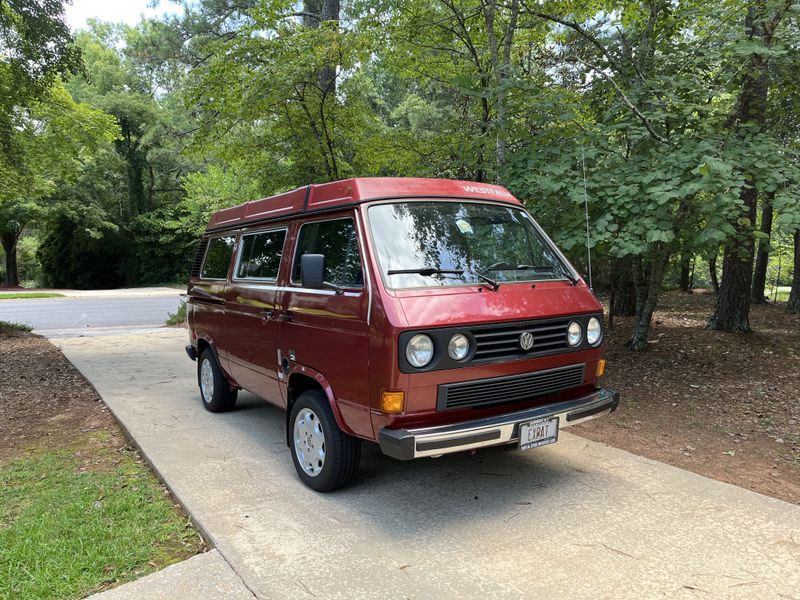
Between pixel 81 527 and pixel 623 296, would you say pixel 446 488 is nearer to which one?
pixel 81 527

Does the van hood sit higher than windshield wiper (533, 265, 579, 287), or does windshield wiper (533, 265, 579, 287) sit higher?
windshield wiper (533, 265, 579, 287)

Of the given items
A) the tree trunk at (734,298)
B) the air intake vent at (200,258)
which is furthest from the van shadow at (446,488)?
the tree trunk at (734,298)

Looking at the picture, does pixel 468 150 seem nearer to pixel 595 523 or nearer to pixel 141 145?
pixel 595 523

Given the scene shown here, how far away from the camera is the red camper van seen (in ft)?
10.8

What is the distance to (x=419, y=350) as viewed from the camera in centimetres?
327

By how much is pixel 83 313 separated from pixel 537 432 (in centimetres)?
1972

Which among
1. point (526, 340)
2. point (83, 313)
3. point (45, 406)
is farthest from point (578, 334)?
point (83, 313)

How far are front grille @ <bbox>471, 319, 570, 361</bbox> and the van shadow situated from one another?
1.04 m

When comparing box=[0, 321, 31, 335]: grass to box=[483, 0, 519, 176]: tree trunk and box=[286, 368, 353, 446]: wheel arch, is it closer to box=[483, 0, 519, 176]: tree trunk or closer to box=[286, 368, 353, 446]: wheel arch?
box=[286, 368, 353, 446]: wheel arch

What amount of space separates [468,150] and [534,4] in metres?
2.55

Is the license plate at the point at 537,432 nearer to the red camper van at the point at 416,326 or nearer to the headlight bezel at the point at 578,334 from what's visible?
the red camper van at the point at 416,326

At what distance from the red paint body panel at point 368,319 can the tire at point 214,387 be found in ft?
3.27

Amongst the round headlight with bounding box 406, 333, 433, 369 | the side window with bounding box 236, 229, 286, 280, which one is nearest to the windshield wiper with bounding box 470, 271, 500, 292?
the round headlight with bounding box 406, 333, 433, 369

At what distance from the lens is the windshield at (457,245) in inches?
143
